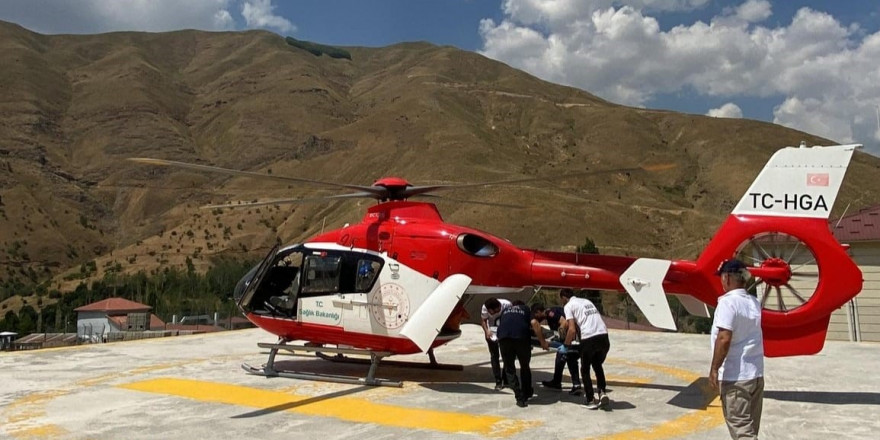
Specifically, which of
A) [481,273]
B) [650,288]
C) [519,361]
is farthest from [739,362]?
[481,273]

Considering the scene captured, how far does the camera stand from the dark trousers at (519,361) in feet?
30.1

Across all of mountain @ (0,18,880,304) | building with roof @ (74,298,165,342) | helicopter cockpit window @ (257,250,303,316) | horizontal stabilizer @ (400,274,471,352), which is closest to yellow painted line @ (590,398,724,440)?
horizontal stabilizer @ (400,274,471,352)

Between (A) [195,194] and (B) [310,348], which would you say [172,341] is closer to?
(B) [310,348]

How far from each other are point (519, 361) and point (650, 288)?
230 cm

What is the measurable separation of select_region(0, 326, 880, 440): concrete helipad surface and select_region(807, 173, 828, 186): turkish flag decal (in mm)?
3117

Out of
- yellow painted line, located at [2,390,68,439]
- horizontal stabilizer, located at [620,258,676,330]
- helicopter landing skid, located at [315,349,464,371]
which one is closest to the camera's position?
yellow painted line, located at [2,390,68,439]

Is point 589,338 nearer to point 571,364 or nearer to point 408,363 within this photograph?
point 571,364

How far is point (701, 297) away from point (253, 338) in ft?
42.1

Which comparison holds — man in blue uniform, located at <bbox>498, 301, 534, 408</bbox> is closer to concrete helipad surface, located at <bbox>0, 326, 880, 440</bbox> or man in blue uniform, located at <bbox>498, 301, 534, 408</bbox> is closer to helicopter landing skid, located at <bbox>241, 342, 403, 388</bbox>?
concrete helipad surface, located at <bbox>0, 326, 880, 440</bbox>

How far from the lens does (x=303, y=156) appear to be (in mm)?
114500

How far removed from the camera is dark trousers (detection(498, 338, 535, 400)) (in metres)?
9.17

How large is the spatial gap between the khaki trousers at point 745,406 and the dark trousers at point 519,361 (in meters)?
A: 3.78

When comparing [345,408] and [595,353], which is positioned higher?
[595,353]

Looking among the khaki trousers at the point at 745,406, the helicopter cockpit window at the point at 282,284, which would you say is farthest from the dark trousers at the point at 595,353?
the helicopter cockpit window at the point at 282,284
